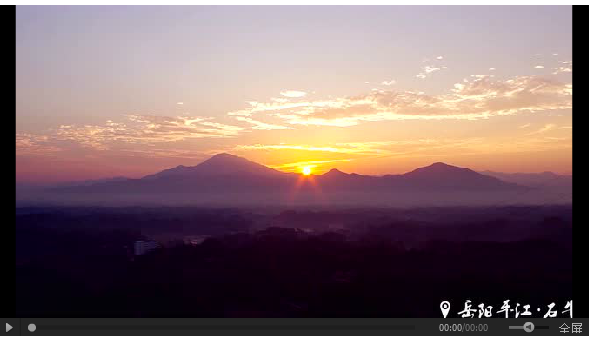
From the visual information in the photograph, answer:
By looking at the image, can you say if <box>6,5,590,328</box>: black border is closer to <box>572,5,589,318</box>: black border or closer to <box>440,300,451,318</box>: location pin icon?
<box>572,5,589,318</box>: black border

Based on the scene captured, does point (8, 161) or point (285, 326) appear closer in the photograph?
point (285, 326)

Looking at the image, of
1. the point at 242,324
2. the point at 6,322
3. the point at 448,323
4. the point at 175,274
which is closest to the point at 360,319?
the point at 448,323

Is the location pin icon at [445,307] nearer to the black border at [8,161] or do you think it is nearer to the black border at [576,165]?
the black border at [576,165]

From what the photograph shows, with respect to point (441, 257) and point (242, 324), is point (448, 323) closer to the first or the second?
point (441, 257)

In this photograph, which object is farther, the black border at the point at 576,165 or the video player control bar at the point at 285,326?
the black border at the point at 576,165

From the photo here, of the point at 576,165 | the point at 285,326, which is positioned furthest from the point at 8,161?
the point at 576,165

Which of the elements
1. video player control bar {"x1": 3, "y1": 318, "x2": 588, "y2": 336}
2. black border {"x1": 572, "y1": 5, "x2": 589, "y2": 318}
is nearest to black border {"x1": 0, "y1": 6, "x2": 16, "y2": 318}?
video player control bar {"x1": 3, "y1": 318, "x2": 588, "y2": 336}

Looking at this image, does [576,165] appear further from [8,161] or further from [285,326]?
[8,161]

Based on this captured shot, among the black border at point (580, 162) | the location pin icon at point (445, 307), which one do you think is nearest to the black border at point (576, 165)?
the black border at point (580, 162)

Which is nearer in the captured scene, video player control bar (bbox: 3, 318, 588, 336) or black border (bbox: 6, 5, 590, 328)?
video player control bar (bbox: 3, 318, 588, 336)

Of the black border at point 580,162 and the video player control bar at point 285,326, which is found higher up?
the black border at point 580,162

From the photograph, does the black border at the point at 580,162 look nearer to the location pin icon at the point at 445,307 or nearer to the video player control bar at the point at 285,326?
the video player control bar at the point at 285,326
